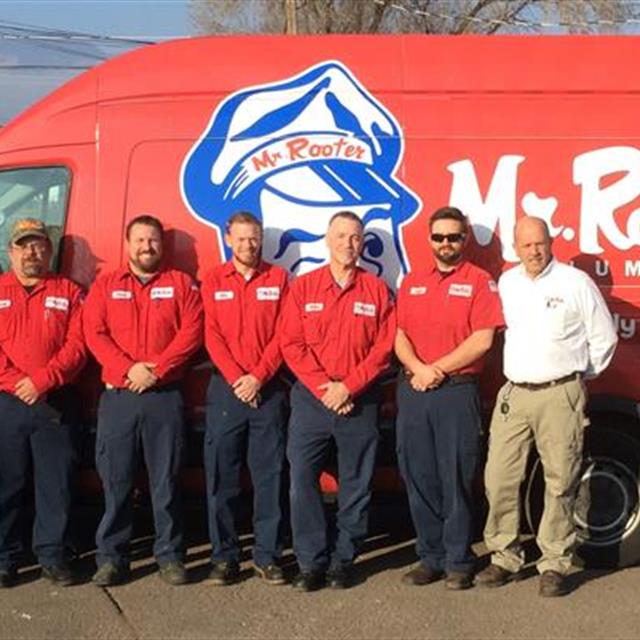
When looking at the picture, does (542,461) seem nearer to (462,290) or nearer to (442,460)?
(442,460)

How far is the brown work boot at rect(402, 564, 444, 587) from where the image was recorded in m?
5.48

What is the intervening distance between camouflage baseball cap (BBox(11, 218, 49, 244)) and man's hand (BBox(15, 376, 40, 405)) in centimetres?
72

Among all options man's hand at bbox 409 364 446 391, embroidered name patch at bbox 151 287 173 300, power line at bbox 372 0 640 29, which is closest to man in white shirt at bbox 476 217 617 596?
man's hand at bbox 409 364 446 391

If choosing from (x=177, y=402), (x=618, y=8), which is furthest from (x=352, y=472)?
(x=618, y=8)

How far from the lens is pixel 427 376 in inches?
207

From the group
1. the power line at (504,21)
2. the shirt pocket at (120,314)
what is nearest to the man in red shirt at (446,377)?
the shirt pocket at (120,314)

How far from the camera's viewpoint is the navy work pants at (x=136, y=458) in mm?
5379

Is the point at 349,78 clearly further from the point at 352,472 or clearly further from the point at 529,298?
the point at 352,472

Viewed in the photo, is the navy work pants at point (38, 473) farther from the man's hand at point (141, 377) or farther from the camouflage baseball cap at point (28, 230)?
the camouflage baseball cap at point (28, 230)

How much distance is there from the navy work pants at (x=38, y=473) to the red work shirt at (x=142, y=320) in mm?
408

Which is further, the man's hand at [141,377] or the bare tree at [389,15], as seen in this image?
the bare tree at [389,15]

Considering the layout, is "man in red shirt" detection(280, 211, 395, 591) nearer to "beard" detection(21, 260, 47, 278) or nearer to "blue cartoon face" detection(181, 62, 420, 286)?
"blue cartoon face" detection(181, 62, 420, 286)

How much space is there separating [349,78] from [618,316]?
1.93m

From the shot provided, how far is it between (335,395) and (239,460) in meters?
0.65
